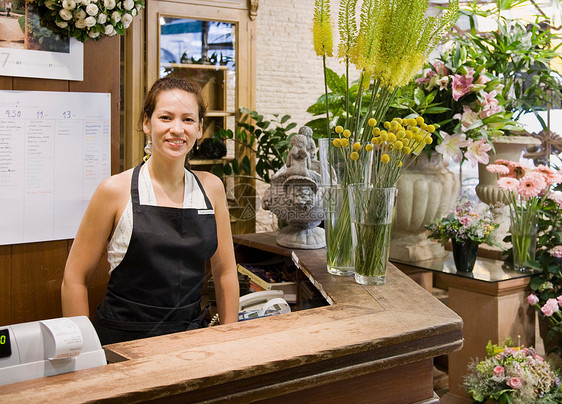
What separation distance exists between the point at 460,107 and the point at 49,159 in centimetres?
182

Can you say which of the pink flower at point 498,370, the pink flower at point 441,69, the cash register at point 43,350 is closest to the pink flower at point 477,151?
the pink flower at point 441,69

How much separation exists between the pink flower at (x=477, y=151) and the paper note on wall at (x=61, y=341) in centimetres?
218

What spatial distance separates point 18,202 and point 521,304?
6.78 feet

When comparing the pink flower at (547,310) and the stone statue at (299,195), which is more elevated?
the stone statue at (299,195)

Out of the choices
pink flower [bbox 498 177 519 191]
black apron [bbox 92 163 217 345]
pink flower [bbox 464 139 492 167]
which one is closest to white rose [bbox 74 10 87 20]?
black apron [bbox 92 163 217 345]

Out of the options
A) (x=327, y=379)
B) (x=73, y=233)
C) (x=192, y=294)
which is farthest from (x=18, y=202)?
(x=327, y=379)

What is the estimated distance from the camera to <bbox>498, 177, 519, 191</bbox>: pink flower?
2.81 metres

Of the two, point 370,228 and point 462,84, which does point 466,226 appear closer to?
point 462,84

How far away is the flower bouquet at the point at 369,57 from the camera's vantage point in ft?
5.64

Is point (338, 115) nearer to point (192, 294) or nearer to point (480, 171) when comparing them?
point (480, 171)

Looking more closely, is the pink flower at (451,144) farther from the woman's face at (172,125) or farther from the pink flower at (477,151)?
the woman's face at (172,125)

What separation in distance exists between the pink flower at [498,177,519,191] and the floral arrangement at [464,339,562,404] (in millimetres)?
674

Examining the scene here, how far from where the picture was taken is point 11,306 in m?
1.93

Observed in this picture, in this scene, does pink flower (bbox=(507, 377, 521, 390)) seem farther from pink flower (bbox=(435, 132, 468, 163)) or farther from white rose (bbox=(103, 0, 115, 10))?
white rose (bbox=(103, 0, 115, 10))
